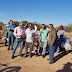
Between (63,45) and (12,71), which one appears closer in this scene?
(12,71)

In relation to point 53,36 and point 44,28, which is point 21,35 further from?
point 53,36

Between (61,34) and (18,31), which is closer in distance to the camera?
(18,31)

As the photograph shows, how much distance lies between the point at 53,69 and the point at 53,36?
1.37 m

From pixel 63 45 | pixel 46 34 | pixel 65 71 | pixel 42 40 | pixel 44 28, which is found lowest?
pixel 65 71

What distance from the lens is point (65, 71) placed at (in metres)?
3.58

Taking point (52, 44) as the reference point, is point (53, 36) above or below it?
above

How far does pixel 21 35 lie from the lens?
15.1 ft

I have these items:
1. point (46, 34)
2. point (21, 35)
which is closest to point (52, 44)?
point (46, 34)

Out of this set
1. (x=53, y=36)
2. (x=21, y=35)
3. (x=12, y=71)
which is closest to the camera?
(x=12, y=71)

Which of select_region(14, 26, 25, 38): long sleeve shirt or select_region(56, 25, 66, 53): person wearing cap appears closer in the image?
select_region(14, 26, 25, 38): long sleeve shirt

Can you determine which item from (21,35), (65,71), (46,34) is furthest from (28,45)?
(65,71)

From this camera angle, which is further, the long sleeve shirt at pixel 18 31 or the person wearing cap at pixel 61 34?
the person wearing cap at pixel 61 34

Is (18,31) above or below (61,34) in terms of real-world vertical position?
above

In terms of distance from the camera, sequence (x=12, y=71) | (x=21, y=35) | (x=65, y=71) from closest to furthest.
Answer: (x=12, y=71), (x=65, y=71), (x=21, y=35)
